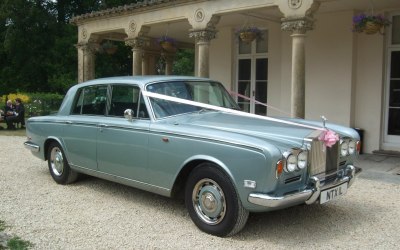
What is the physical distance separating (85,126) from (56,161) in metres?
1.19

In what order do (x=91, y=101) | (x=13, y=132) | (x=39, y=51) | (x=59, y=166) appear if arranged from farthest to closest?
(x=39, y=51) < (x=13, y=132) < (x=59, y=166) < (x=91, y=101)

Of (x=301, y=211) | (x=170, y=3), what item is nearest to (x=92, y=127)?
(x=301, y=211)

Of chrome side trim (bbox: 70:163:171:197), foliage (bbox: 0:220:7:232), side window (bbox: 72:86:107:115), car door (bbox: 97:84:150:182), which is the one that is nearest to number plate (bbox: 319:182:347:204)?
chrome side trim (bbox: 70:163:171:197)

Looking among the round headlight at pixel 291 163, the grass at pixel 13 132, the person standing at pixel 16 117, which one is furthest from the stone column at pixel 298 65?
the person standing at pixel 16 117

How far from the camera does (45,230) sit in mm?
4801

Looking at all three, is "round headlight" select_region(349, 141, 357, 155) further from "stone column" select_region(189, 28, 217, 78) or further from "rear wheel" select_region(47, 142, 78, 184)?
"stone column" select_region(189, 28, 217, 78)

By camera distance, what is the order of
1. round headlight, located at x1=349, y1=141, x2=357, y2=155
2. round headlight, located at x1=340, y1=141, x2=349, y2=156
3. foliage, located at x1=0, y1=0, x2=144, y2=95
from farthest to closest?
foliage, located at x1=0, y1=0, x2=144, y2=95
round headlight, located at x1=349, y1=141, x2=357, y2=155
round headlight, located at x1=340, y1=141, x2=349, y2=156

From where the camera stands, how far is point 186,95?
567cm

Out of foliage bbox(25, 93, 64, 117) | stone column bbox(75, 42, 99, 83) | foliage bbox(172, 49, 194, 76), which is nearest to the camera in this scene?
stone column bbox(75, 42, 99, 83)

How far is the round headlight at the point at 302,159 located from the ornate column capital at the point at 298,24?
16.3ft

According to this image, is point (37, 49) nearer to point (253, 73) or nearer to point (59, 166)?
point (253, 73)

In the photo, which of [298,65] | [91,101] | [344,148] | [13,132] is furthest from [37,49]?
[344,148]

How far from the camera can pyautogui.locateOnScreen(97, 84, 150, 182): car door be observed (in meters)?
5.33

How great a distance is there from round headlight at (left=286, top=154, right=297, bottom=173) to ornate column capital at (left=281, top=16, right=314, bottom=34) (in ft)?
16.7
